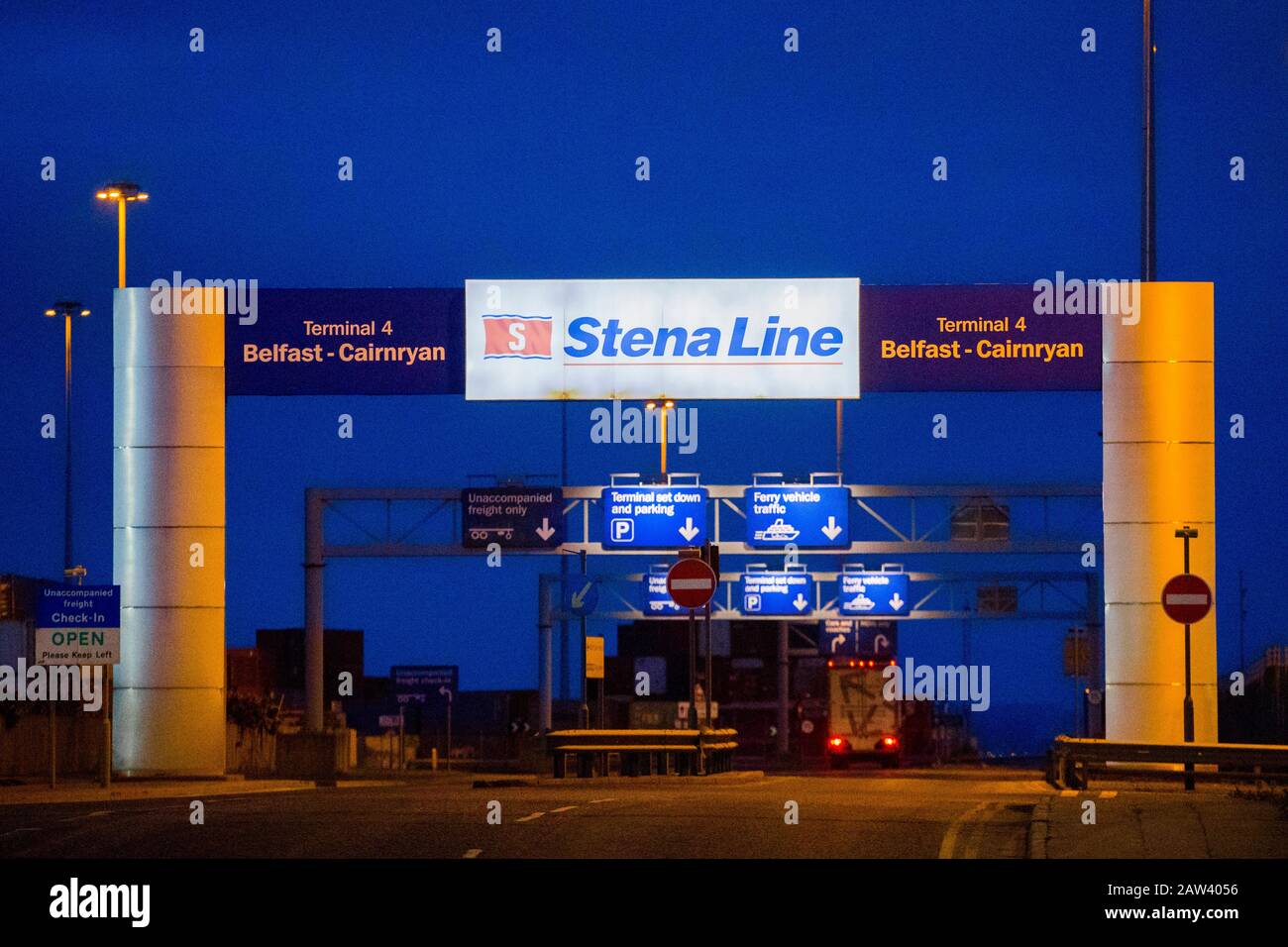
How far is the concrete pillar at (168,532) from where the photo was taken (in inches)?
1379

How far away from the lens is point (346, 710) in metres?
107

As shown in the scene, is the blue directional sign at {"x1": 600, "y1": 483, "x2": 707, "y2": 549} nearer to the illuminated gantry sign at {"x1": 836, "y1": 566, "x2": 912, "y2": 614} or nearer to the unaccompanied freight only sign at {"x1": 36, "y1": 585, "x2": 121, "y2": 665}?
the illuminated gantry sign at {"x1": 836, "y1": 566, "x2": 912, "y2": 614}

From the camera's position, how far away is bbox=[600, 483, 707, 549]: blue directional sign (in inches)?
1748

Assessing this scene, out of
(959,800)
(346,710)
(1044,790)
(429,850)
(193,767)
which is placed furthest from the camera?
(346,710)

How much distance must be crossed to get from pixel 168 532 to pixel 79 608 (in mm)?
4712

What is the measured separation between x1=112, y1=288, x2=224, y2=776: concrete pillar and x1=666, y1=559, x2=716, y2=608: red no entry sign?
361 inches

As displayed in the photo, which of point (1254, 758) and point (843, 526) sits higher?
point (843, 526)

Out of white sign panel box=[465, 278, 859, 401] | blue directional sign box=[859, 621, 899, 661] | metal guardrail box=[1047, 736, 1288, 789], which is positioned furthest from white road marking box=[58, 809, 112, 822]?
blue directional sign box=[859, 621, 899, 661]

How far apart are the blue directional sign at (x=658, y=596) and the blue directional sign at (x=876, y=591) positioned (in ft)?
15.0

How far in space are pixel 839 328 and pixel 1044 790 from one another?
10020 millimetres

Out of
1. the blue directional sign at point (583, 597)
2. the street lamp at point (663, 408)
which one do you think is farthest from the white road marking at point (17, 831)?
the blue directional sign at point (583, 597)

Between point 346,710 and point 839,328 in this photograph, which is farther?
point 346,710
